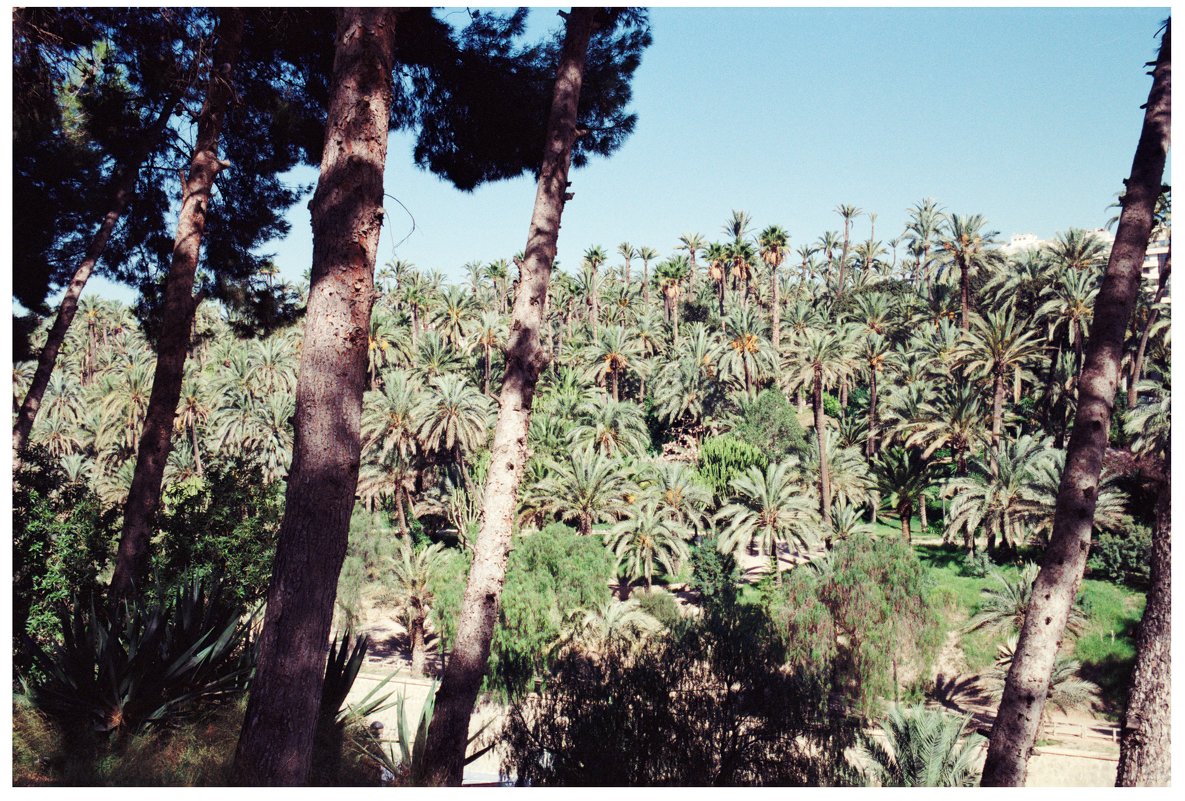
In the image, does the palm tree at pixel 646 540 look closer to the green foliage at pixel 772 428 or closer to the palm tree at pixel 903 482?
the palm tree at pixel 903 482

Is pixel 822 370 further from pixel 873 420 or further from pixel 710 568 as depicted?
pixel 710 568

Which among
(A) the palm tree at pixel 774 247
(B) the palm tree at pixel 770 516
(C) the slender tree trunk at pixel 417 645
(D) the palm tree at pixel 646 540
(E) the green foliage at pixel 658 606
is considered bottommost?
(C) the slender tree trunk at pixel 417 645

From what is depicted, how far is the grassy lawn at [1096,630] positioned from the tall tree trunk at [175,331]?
22.5 metres

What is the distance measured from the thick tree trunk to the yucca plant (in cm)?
704

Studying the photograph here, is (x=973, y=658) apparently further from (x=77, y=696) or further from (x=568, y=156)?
(x=77, y=696)

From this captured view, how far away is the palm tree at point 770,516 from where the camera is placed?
26.2 metres

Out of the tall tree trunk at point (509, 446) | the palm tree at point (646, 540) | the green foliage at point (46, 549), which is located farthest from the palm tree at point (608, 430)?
the tall tree trunk at point (509, 446)

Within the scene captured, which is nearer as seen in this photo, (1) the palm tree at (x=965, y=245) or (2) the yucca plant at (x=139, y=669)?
(2) the yucca plant at (x=139, y=669)

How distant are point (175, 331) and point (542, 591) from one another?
1454 cm

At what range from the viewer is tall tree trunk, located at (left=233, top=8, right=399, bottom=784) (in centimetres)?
339

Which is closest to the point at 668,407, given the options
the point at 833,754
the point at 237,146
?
the point at 833,754

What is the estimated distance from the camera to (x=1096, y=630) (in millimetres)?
21047

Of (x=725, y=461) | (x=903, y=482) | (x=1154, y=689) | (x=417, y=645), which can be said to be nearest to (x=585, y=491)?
(x=417, y=645)

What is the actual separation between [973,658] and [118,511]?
23.9 metres
